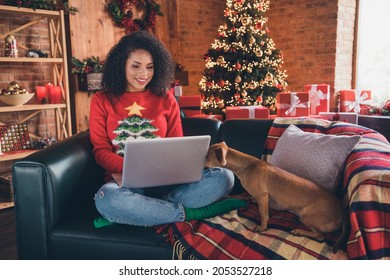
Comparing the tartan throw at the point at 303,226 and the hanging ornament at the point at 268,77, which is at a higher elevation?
the hanging ornament at the point at 268,77

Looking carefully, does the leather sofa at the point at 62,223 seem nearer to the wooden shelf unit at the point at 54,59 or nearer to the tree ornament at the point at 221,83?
the wooden shelf unit at the point at 54,59

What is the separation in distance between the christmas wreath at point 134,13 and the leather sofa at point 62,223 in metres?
3.02

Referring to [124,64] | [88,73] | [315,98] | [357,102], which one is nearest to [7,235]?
[124,64]

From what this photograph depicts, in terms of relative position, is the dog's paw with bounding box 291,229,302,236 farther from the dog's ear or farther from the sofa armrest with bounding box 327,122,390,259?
the dog's ear

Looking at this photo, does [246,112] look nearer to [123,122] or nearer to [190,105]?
[190,105]

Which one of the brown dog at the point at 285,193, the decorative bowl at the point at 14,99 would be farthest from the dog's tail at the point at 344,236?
the decorative bowl at the point at 14,99

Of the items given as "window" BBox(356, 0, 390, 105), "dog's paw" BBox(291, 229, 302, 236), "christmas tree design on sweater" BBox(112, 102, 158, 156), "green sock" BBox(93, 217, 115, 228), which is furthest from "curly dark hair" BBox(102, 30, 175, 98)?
"window" BBox(356, 0, 390, 105)

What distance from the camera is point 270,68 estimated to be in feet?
14.4

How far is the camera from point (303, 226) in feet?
4.99

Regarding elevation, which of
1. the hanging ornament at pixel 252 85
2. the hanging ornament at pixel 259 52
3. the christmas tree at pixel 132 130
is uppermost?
the hanging ornament at pixel 259 52

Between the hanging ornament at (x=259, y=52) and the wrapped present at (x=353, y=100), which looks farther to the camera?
the wrapped present at (x=353, y=100)

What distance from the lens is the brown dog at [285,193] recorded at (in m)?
1.43

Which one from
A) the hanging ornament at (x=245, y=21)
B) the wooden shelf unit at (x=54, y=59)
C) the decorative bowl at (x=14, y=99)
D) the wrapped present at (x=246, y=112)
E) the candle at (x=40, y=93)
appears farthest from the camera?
the hanging ornament at (x=245, y=21)

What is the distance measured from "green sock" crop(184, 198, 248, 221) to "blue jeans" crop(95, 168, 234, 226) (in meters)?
0.03
